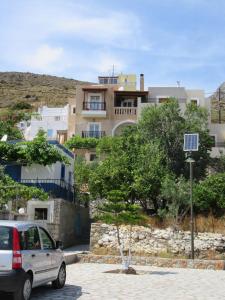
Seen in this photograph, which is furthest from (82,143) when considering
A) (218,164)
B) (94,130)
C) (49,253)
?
(49,253)

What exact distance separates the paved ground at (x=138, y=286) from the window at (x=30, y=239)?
3.92ft

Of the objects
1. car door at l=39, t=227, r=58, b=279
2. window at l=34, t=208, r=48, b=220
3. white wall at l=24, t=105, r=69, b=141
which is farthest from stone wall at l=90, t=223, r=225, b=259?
white wall at l=24, t=105, r=69, b=141

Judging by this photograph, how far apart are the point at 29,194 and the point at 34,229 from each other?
1498 cm

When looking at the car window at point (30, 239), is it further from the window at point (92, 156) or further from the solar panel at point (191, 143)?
the window at point (92, 156)

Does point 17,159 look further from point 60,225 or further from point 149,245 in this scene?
point 149,245

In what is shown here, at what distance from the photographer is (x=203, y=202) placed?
97.3ft

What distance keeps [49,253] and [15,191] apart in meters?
14.0

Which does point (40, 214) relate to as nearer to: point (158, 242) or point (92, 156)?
point (158, 242)

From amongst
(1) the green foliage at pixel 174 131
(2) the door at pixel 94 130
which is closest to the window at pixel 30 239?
(1) the green foliage at pixel 174 131

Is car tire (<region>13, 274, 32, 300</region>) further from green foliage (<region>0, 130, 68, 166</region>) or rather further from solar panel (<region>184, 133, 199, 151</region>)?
green foliage (<region>0, 130, 68, 166</region>)

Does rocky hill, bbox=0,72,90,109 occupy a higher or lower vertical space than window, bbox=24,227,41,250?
higher

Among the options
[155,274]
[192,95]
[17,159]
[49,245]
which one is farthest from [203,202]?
[192,95]

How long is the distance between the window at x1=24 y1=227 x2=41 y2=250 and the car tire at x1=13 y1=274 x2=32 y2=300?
2.04ft

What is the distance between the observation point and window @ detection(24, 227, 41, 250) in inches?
389
